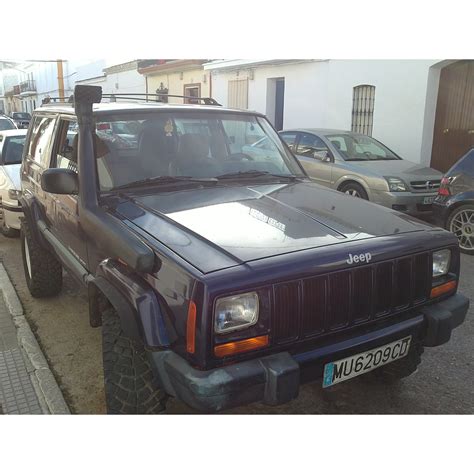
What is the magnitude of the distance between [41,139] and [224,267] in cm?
312

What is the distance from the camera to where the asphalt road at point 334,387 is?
288 centimetres

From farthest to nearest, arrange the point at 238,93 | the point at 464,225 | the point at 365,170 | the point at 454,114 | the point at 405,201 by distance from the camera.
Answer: the point at 238,93, the point at 454,114, the point at 365,170, the point at 405,201, the point at 464,225

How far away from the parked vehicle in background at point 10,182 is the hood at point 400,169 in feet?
16.4

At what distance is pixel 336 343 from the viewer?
2219 mm

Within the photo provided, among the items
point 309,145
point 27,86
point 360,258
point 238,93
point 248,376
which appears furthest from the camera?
point 27,86

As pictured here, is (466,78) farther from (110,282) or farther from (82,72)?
(82,72)

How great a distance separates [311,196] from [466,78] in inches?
329

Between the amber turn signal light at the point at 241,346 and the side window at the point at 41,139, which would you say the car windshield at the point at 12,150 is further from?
the amber turn signal light at the point at 241,346

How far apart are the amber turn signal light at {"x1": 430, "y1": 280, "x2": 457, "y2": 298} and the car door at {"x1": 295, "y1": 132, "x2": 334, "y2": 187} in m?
4.93

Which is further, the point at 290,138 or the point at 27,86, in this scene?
the point at 27,86

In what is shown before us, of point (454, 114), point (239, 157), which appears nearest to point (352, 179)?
point (454, 114)

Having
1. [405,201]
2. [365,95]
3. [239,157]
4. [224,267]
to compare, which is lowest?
[405,201]

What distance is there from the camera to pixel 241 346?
2000mm

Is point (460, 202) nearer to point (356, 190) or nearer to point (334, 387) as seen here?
point (356, 190)
